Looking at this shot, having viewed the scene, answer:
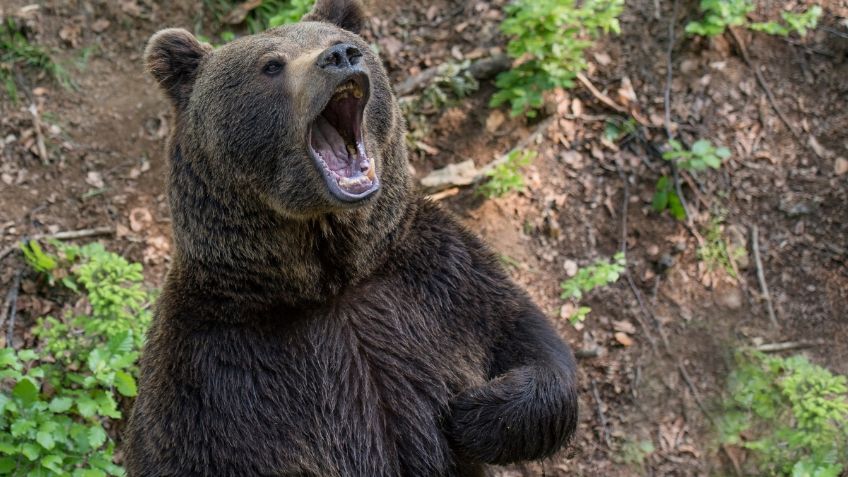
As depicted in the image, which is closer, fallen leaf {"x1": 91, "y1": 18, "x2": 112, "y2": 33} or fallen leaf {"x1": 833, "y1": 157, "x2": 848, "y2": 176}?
fallen leaf {"x1": 833, "y1": 157, "x2": 848, "y2": 176}

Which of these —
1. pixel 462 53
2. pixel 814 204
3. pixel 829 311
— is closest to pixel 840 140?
pixel 814 204

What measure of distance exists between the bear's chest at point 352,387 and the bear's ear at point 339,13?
1299 mm

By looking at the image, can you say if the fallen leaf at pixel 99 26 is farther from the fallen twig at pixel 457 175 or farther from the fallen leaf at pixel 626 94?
the fallen leaf at pixel 626 94

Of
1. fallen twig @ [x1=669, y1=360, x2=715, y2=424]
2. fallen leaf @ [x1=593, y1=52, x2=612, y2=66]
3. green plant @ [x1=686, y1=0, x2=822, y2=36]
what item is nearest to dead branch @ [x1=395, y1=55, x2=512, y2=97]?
fallen leaf @ [x1=593, y1=52, x2=612, y2=66]

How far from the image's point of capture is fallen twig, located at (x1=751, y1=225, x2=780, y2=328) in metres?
6.04

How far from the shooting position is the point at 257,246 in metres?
3.74

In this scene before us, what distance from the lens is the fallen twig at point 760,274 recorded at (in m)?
6.04

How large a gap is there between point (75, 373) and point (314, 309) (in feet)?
7.68

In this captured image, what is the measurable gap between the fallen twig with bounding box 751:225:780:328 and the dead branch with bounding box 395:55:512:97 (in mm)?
2088

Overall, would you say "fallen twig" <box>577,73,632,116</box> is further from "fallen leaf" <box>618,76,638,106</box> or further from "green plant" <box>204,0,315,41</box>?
"green plant" <box>204,0,315,41</box>

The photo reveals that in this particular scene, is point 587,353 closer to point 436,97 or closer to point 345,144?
point 436,97

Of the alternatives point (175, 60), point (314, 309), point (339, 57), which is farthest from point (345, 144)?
point (175, 60)

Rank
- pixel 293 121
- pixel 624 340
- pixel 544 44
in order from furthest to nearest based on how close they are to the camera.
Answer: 1. pixel 544 44
2. pixel 624 340
3. pixel 293 121

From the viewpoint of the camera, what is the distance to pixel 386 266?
13.4 feet
